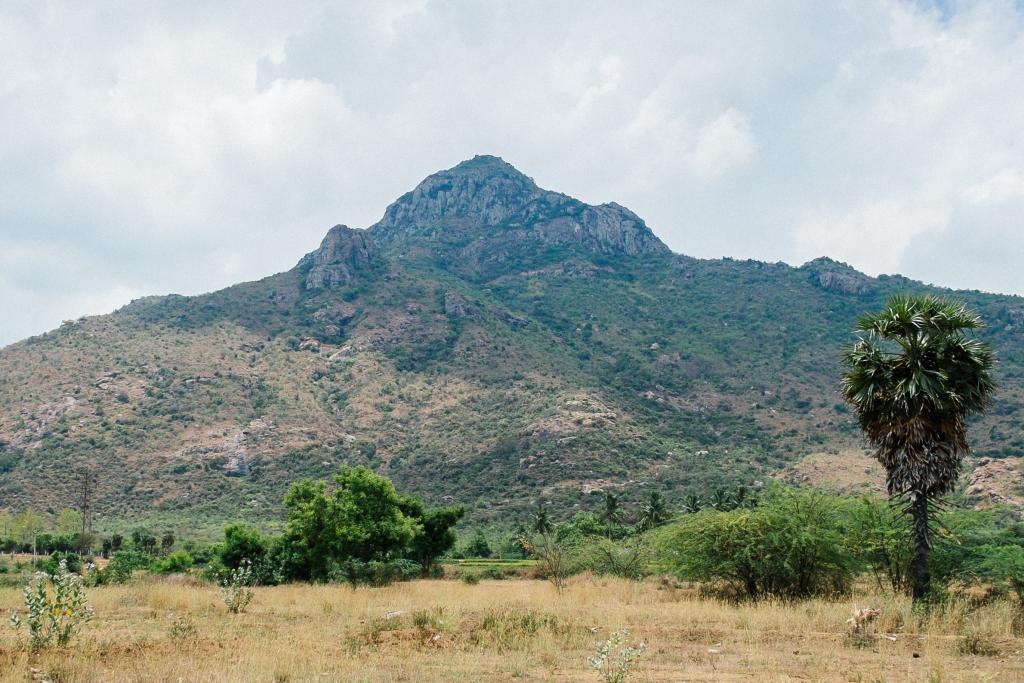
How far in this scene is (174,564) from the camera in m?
39.2

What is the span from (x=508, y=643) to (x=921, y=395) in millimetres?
11995

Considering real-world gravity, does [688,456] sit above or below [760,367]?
below

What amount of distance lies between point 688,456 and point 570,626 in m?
76.4

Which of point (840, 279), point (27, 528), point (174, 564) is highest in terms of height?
point (840, 279)

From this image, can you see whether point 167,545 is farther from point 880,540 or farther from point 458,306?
point 458,306

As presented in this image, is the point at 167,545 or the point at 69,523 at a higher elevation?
the point at 69,523

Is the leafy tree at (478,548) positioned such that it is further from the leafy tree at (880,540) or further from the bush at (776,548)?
the leafy tree at (880,540)

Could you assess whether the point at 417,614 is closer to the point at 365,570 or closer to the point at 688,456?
the point at 365,570

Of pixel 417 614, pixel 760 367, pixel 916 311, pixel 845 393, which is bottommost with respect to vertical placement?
pixel 417 614

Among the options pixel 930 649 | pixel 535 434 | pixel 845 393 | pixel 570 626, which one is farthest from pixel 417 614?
pixel 535 434

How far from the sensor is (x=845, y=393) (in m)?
18.1

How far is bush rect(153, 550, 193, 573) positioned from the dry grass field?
17.2 metres

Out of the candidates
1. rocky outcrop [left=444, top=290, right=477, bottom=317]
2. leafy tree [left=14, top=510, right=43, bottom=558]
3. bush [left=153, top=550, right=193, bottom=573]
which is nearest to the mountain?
rocky outcrop [left=444, top=290, right=477, bottom=317]

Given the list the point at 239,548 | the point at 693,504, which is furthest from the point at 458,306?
the point at 239,548
